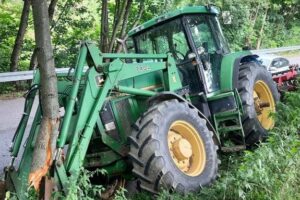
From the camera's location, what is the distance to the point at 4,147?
7969 millimetres

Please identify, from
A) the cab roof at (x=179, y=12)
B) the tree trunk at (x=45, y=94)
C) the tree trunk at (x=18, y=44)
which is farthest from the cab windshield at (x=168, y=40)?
the tree trunk at (x=18, y=44)

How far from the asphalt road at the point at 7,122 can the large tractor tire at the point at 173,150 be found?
2608mm

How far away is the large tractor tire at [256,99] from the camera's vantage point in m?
6.88

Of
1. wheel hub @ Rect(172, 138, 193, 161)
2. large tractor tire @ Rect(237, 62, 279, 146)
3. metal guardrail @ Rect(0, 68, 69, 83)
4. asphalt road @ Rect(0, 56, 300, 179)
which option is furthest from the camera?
metal guardrail @ Rect(0, 68, 69, 83)

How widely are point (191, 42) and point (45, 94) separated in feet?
9.37

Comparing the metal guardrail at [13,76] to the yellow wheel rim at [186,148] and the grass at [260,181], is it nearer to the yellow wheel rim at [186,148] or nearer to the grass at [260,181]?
the yellow wheel rim at [186,148]

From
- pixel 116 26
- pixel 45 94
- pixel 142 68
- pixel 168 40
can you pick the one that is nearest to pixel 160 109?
pixel 142 68

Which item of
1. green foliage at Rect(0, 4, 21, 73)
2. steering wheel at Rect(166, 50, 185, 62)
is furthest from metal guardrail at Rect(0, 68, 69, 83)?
steering wheel at Rect(166, 50, 185, 62)

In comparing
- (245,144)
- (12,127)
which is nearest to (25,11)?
(12,127)

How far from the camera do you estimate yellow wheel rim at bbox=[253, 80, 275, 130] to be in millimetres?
7555

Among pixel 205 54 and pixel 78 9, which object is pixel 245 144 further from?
pixel 78 9

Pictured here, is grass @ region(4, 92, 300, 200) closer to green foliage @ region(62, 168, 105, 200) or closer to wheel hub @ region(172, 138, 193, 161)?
green foliage @ region(62, 168, 105, 200)

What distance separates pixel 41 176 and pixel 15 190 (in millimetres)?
656

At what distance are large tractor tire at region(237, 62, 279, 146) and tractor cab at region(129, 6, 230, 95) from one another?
1.52 ft
